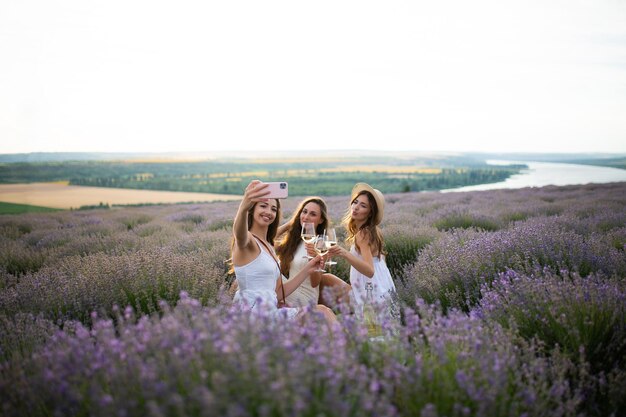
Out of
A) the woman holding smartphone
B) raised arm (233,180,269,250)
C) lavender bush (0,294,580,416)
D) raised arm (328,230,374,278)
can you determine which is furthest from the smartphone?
lavender bush (0,294,580,416)

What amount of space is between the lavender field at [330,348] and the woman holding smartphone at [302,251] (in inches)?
31.5

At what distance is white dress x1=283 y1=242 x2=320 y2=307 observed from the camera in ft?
13.9

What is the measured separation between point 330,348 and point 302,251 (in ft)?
9.10

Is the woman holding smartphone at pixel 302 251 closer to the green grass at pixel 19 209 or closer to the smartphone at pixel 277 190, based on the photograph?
the smartphone at pixel 277 190

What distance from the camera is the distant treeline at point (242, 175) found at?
1869 cm

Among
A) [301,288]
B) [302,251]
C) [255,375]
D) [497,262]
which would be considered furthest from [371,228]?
[255,375]

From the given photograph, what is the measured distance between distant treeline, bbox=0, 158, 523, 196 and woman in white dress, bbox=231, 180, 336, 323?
954 centimetres

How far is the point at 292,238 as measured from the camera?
4547mm

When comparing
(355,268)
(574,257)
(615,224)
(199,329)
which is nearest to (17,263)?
(355,268)

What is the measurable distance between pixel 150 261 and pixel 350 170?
290ft

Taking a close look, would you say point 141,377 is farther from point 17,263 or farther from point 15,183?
point 15,183

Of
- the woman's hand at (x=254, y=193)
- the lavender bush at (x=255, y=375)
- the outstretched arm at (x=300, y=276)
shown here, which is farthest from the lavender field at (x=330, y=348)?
the woman's hand at (x=254, y=193)

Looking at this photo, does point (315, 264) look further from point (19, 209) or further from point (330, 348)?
point (19, 209)

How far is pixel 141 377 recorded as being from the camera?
4.78 feet
